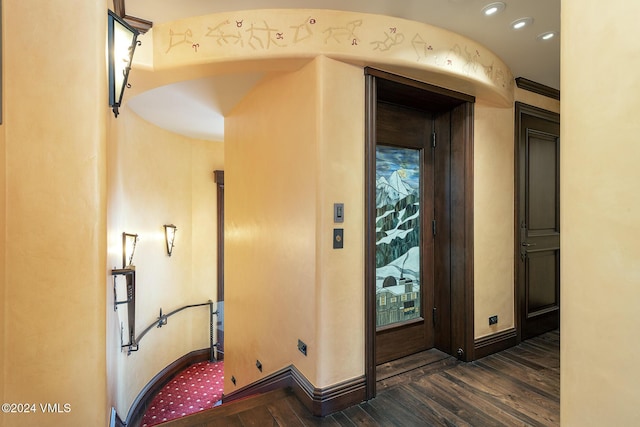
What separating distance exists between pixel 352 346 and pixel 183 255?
11.7 ft

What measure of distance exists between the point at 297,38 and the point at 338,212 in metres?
1.09

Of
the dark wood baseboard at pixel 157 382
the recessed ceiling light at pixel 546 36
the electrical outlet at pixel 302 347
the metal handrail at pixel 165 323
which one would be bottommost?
the dark wood baseboard at pixel 157 382

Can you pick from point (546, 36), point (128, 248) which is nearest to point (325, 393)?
point (128, 248)

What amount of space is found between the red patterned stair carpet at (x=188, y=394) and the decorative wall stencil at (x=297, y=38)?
12.7ft

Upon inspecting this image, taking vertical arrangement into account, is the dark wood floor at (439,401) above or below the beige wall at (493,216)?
below

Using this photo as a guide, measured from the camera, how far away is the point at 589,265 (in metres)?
0.77

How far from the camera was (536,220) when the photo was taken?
10.2 feet

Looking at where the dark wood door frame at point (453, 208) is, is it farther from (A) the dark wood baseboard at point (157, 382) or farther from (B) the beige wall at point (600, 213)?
(A) the dark wood baseboard at point (157, 382)

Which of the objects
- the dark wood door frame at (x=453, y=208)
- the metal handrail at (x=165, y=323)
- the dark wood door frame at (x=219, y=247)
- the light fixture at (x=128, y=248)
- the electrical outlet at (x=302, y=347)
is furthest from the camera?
the dark wood door frame at (x=219, y=247)

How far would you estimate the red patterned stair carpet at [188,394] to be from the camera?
3830mm

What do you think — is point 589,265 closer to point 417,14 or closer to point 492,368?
point 417,14

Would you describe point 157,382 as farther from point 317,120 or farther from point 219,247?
point 317,120

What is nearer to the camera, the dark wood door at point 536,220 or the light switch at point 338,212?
the light switch at point 338,212

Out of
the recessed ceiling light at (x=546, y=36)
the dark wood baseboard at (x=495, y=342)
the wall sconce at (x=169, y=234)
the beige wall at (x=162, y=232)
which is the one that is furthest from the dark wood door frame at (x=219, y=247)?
the recessed ceiling light at (x=546, y=36)
